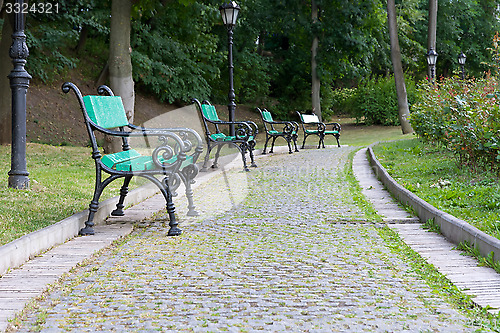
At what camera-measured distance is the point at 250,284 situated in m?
4.03

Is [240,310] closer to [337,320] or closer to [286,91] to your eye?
[337,320]

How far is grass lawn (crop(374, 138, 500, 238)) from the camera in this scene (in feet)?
18.5

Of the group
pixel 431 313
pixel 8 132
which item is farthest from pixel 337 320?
pixel 8 132

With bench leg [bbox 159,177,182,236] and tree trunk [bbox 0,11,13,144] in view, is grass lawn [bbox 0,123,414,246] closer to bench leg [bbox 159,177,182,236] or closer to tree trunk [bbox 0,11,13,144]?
bench leg [bbox 159,177,182,236]

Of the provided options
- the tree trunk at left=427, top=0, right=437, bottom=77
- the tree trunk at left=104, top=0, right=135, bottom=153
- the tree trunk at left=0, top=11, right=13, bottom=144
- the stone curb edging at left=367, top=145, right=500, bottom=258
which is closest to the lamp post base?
the stone curb edging at left=367, top=145, right=500, bottom=258

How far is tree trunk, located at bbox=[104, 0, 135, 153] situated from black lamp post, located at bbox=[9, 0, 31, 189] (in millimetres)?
6102

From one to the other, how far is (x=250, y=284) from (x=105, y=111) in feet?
10.6

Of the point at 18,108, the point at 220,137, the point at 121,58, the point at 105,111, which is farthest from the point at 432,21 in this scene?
the point at 105,111

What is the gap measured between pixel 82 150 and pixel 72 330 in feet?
39.2

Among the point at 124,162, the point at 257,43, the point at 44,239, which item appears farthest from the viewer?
the point at 257,43

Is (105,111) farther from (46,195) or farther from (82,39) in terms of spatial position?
(82,39)

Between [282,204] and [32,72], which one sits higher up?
[32,72]

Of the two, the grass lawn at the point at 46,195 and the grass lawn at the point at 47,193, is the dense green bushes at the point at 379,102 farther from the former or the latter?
the grass lawn at the point at 46,195

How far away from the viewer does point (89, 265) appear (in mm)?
4617
